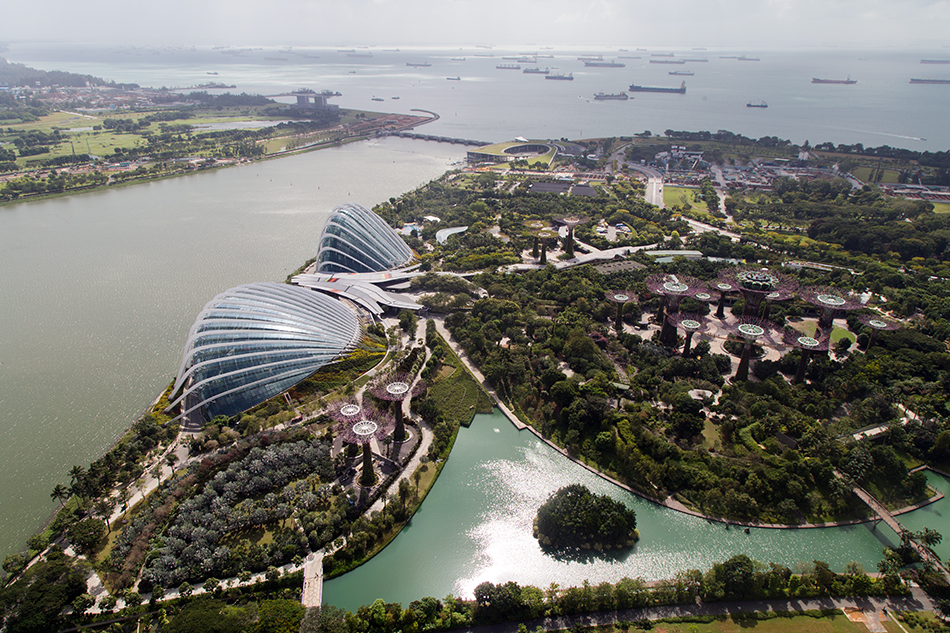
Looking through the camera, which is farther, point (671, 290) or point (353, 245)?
point (353, 245)

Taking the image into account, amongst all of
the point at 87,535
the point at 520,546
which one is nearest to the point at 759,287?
the point at 520,546

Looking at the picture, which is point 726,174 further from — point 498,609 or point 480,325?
point 498,609

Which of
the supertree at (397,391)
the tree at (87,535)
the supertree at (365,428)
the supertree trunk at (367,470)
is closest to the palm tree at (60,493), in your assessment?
the tree at (87,535)

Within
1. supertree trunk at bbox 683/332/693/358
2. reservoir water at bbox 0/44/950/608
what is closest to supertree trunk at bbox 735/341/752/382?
supertree trunk at bbox 683/332/693/358

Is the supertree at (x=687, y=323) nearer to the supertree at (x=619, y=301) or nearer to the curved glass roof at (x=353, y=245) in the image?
the supertree at (x=619, y=301)

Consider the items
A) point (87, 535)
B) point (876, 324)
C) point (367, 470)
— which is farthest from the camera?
point (876, 324)

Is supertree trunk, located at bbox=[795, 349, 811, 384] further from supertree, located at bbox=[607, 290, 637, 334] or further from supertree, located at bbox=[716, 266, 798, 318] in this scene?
supertree, located at bbox=[607, 290, 637, 334]

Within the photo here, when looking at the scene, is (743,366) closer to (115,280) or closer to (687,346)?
(687,346)

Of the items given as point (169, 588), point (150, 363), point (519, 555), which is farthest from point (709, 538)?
point (150, 363)
